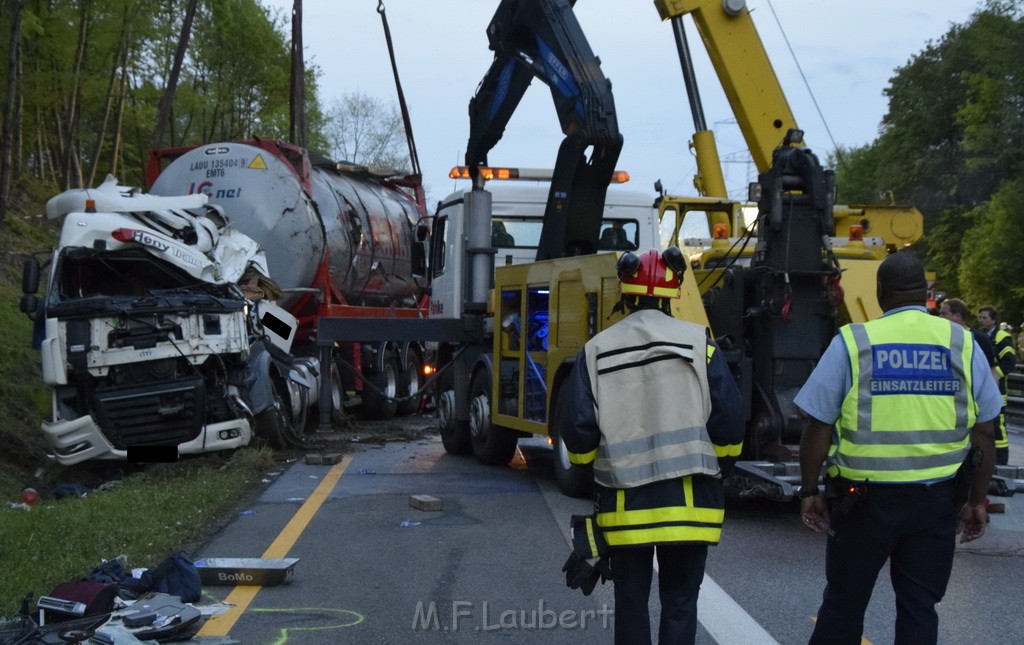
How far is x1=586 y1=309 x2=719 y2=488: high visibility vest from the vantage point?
4500mm

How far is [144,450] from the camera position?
12.2 meters

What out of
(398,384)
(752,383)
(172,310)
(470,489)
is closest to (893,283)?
(752,383)

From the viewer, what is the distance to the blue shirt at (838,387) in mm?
4441

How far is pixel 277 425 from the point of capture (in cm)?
1346

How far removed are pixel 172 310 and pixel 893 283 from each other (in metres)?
8.72

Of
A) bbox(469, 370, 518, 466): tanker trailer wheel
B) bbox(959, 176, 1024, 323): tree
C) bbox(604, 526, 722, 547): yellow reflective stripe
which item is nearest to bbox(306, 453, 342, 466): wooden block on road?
bbox(469, 370, 518, 466): tanker trailer wheel

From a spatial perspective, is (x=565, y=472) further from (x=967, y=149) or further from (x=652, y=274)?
(x=967, y=149)

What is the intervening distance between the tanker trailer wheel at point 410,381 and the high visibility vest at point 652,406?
51.6 ft

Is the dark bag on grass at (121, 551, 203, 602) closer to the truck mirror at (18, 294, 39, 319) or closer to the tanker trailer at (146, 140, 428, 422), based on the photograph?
the truck mirror at (18, 294, 39, 319)

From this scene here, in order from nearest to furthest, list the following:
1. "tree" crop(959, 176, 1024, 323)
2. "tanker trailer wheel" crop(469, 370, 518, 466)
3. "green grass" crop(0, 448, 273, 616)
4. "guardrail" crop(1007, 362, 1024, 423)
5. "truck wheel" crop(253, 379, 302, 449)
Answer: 1. "green grass" crop(0, 448, 273, 616)
2. "tanker trailer wheel" crop(469, 370, 518, 466)
3. "truck wheel" crop(253, 379, 302, 449)
4. "guardrail" crop(1007, 362, 1024, 423)
5. "tree" crop(959, 176, 1024, 323)

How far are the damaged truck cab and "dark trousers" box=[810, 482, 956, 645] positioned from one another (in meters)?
8.70

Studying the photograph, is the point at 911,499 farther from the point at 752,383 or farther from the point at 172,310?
the point at 172,310

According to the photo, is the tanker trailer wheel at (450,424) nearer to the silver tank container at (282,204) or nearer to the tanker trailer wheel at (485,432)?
the tanker trailer wheel at (485,432)

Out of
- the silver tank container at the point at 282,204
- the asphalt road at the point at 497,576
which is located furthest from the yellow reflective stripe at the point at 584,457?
the silver tank container at the point at 282,204
